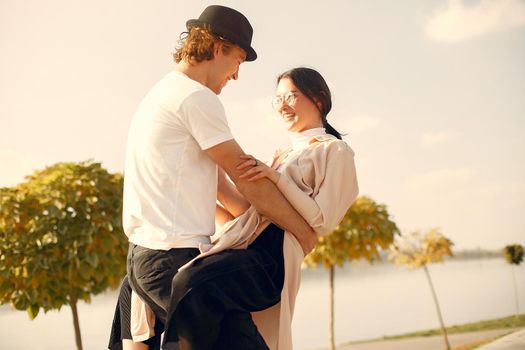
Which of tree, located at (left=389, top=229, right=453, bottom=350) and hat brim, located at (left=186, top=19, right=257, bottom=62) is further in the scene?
tree, located at (left=389, top=229, right=453, bottom=350)

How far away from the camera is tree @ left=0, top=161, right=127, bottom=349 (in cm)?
691

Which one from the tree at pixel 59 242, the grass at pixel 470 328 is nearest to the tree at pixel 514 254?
the grass at pixel 470 328

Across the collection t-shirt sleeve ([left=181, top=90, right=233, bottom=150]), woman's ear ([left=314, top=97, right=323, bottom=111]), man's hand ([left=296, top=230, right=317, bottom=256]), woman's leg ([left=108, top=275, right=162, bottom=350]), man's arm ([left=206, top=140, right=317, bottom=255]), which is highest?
woman's ear ([left=314, top=97, right=323, bottom=111])

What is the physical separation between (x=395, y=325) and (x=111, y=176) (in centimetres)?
1945

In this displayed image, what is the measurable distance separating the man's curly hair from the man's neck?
0.02 meters

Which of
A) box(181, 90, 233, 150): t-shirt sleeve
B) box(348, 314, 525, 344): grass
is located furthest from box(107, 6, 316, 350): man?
box(348, 314, 525, 344): grass

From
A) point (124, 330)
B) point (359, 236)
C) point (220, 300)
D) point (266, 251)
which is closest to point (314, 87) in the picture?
point (266, 251)

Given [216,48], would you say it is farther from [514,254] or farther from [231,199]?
[514,254]

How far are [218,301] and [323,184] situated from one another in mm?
573

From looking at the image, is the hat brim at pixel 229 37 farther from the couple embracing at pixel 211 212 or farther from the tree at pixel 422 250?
the tree at pixel 422 250

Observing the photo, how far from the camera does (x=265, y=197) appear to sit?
7.12 ft

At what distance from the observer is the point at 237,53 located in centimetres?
225

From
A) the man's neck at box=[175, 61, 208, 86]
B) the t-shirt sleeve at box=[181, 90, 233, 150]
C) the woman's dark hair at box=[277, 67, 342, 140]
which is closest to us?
the t-shirt sleeve at box=[181, 90, 233, 150]

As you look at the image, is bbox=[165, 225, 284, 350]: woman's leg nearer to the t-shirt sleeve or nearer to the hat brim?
the t-shirt sleeve
